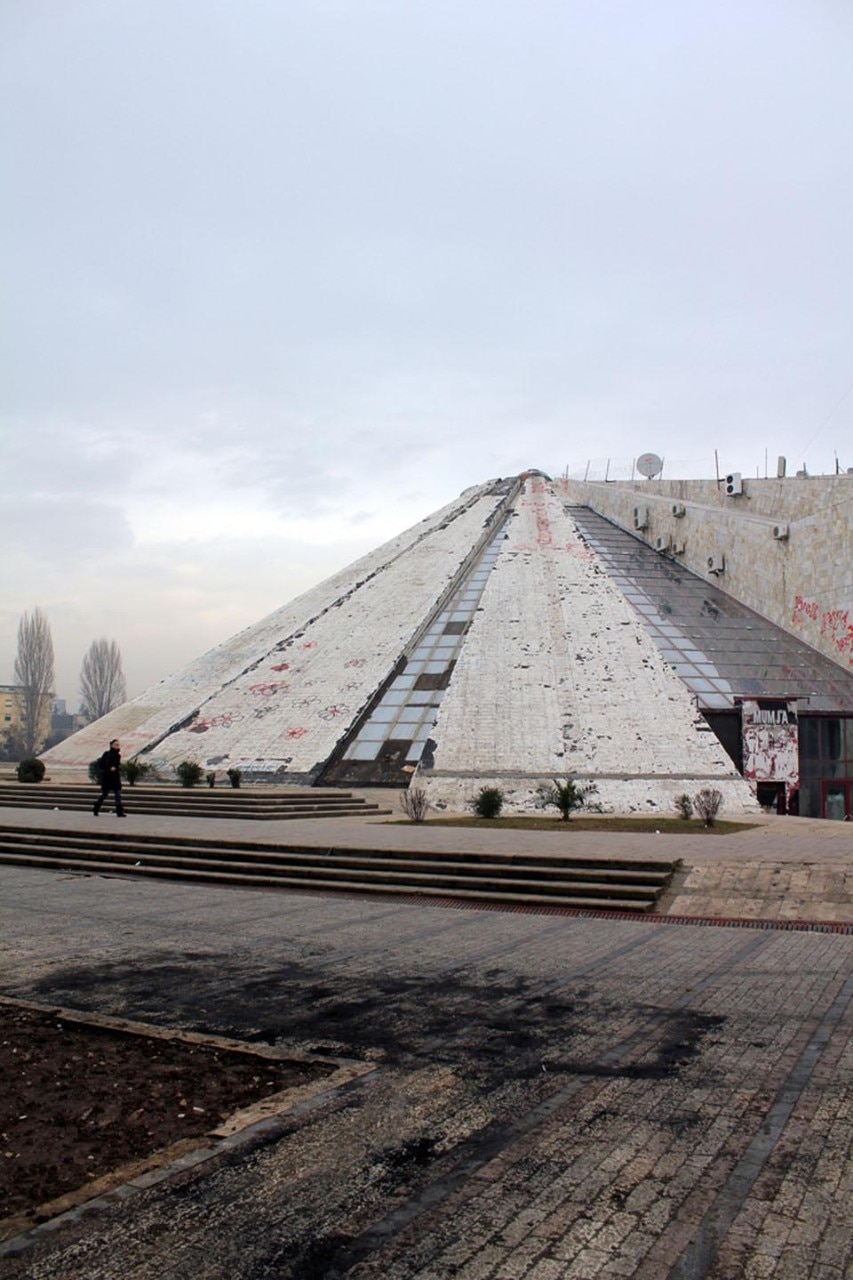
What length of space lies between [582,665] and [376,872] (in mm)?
10904

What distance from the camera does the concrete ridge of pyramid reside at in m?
17.4

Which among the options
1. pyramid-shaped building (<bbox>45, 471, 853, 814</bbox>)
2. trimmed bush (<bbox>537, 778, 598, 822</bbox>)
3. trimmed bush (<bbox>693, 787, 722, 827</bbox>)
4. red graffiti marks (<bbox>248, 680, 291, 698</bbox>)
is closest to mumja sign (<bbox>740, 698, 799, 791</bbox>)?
pyramid-shaped building (<bbox>45, 471, 853, 814</bbox>)

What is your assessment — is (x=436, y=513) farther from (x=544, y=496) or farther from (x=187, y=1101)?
(x=187, y=1101)

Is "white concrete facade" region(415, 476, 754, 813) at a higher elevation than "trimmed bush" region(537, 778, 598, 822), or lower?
higher

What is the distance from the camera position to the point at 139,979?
6.07 meters

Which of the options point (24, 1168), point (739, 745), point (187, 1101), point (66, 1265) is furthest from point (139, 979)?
point (739, 745)

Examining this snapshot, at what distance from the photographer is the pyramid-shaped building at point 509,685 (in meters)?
17.7

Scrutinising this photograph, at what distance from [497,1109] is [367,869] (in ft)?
22.7

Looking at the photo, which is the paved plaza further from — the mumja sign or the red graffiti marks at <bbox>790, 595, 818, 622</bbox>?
the red graffiti marks at <bbox>790, 595, 818, 622</bbox>

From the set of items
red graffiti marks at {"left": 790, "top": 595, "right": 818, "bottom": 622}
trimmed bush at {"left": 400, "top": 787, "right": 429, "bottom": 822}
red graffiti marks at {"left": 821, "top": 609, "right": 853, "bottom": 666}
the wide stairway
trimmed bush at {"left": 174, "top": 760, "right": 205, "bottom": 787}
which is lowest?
the wide stairway

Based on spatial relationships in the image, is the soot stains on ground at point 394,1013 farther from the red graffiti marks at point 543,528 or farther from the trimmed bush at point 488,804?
the red graffiti marks at point 543,528

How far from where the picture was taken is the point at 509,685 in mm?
19906

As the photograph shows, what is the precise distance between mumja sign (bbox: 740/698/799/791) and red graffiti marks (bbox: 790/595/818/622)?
157 inches

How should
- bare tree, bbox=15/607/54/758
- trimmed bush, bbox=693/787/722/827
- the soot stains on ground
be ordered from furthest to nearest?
1. bare tree, bbox=15/607/54/758
2. trimmed bush, bbox=693/787/722/827
3. the soot stains on ground
